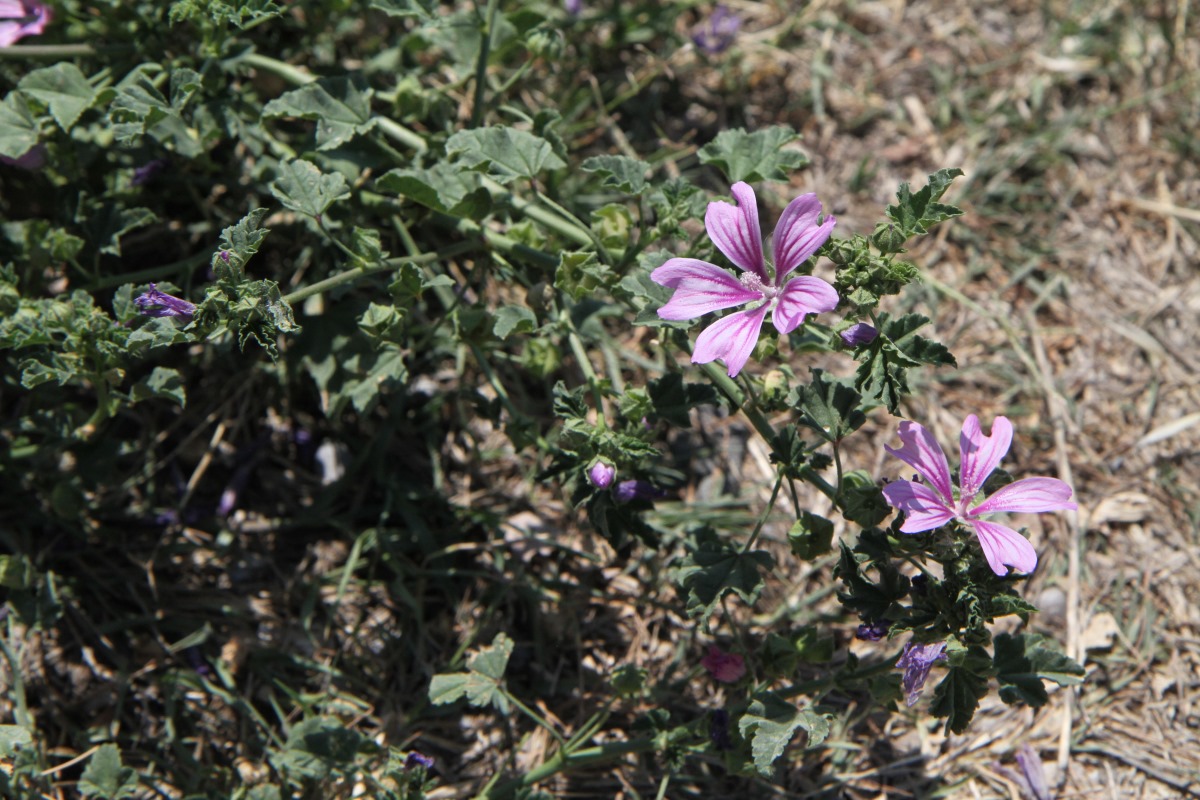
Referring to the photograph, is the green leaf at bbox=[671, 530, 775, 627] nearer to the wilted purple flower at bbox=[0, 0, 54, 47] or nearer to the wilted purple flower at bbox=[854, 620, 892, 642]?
the wilted purple flower at bbox=[854, 620, 892, 642]

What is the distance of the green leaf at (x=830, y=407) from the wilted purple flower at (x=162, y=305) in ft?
4.82

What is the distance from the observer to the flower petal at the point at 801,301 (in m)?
2.38

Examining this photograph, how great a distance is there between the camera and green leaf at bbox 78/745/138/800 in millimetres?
2941

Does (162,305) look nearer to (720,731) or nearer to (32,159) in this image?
(32,159)

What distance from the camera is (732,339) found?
2488mm

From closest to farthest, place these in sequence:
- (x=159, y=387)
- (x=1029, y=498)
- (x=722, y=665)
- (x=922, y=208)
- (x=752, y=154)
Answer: (x=922, y=208)
(x=1029, y=498)
(x=159, y=387)
(x=752, y=154)
(x=722, y=665)

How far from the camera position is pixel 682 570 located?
9.36 ft

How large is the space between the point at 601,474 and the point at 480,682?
0.80 metres

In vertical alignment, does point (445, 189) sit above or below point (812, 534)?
above

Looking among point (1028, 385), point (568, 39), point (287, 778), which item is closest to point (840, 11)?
point (568, 39)

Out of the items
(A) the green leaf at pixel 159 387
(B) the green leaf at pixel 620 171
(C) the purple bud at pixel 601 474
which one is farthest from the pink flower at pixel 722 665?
(A) the green leaf at pixel 159 387

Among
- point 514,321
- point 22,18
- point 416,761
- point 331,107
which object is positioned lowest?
A: point 416,761

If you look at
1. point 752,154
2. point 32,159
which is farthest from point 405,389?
point 752,154

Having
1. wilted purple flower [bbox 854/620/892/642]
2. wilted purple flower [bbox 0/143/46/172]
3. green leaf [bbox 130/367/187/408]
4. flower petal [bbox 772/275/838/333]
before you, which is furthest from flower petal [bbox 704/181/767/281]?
wilted purple flower [bbox 0/143/46/172]
